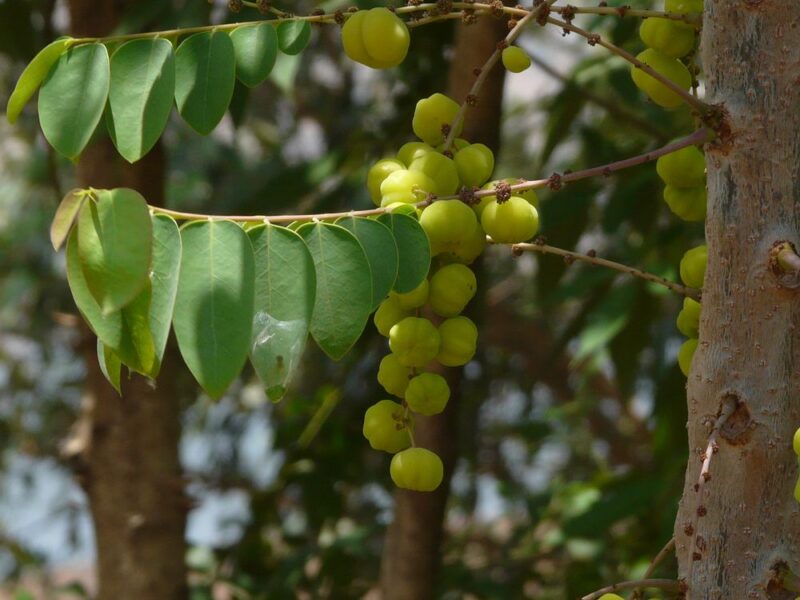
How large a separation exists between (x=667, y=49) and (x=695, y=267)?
7.7 inches

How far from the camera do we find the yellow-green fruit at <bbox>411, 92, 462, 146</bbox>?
1.04m

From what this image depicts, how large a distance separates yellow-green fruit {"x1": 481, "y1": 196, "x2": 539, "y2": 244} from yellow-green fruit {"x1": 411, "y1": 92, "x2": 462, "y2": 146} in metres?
0.14

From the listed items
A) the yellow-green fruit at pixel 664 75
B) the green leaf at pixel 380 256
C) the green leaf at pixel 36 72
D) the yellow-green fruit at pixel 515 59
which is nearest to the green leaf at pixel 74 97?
the green leaf at pixel 36 72

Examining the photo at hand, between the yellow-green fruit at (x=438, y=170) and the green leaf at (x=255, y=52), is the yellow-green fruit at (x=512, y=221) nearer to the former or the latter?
the yellow-green fruit at (x=438, y=170)

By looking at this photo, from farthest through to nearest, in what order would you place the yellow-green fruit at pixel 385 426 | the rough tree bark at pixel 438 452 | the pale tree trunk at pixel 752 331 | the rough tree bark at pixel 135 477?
the rough tree bark at pixel 135 477 → the rough tree bark at pixel 438 452 → the yellow-green fruit at pixel 385 426 → the pale tree trunk at pixel 752 331

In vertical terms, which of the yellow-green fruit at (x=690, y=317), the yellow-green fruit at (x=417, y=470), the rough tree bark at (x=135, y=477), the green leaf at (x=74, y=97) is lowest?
the rough tree bark at (x=135, y=477)

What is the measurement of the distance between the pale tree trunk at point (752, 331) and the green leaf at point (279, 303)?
316mm

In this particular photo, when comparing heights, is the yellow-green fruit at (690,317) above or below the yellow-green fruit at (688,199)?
below

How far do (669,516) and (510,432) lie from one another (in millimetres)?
1898

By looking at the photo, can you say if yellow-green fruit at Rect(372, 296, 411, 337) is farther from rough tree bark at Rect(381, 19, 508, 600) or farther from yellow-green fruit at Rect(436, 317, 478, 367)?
rough tree bark at Rect(381, 19, 508, 600)

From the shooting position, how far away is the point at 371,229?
917 mm

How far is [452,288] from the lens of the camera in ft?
3.11

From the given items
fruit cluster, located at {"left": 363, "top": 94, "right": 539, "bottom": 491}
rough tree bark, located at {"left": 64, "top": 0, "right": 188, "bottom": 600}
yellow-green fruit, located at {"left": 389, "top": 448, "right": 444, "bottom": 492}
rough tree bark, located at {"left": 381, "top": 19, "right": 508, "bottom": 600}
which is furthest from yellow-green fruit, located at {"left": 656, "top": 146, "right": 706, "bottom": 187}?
rough tree bark, located at {"left": 64, "top": 0, "right": 188, "bottom": 600}

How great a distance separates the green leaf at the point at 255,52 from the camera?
105cm
